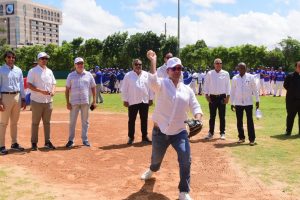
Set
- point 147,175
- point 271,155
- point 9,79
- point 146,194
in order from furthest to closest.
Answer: point 271,155
point 9,79
point 147,175
point 146,194

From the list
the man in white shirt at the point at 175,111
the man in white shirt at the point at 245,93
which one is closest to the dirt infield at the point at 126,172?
the man in white shirt at the point at 175,111

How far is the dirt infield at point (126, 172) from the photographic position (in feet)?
21.3

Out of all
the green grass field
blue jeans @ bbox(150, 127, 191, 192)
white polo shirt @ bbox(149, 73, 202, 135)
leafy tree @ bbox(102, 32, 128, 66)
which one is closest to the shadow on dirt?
blue jeans @ bbox(150, 127, 191, 192)

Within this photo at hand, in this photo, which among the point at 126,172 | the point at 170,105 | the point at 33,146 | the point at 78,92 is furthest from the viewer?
the point at 78,92

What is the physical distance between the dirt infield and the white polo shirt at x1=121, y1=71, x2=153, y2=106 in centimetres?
118

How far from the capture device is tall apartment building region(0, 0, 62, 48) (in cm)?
14238

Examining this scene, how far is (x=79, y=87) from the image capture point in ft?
31.9

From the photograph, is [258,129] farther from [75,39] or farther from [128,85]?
[75,39]

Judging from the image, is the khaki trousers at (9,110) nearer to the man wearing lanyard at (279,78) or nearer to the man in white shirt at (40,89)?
the man in white shirt at (40,89)

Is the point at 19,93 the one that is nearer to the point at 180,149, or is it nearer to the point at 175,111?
the point at 175,111

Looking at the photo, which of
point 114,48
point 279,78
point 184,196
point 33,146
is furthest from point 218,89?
point 114,48

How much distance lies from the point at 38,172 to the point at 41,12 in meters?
157

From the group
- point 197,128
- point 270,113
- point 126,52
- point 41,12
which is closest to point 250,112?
point 197,128

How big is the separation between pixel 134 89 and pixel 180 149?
451 cm
